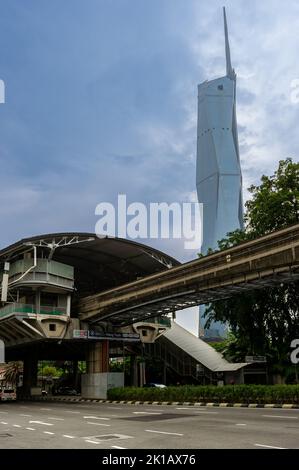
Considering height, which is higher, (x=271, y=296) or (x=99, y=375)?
(x=271, y=296)

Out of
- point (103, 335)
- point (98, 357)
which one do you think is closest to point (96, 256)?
point (103, 335)

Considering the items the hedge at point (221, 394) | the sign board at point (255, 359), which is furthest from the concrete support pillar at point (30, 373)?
the sign board at point (255, 359)

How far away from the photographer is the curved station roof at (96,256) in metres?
49.2

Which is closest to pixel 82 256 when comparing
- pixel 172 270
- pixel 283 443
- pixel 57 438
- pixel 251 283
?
pixel 172 270

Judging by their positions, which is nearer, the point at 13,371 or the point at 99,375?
the point at 99,375

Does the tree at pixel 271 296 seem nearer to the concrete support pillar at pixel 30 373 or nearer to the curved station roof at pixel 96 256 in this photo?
the curved station roof at pixel 96 256

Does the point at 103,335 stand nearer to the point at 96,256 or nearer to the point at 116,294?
the point at 116,294

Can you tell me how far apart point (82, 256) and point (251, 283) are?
28.0 m

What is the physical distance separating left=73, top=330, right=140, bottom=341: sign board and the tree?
498 inches

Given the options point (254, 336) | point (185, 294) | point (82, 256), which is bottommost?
point (254, 336)

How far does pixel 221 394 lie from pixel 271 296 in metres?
9.30

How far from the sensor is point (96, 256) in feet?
188

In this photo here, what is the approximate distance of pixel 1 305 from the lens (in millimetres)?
55125
